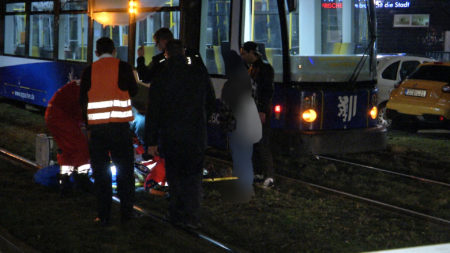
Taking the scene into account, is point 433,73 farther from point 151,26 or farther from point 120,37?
point 120,37

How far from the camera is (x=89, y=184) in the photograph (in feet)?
27.3

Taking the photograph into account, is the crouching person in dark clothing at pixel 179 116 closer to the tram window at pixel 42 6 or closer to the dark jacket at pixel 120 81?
the dark jacket at pixel 120 81

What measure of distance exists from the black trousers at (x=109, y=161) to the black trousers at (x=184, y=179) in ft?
1.35

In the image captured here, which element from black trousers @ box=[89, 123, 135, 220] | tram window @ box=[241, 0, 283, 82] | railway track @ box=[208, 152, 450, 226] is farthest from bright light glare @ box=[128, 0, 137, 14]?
black trousers @ box=[89, 123, 135, 220]

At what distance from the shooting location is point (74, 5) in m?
14.1

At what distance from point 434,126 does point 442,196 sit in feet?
25.0

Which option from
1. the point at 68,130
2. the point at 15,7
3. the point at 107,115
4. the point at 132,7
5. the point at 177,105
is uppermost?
the point at 15,7

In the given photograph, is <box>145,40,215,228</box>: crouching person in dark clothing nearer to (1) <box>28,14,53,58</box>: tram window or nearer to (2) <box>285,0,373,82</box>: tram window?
(2) <box>285,0,373,82</box>: tram window

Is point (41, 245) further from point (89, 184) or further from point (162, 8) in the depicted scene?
point (162, 8)

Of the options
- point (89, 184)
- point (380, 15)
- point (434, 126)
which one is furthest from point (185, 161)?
point (380, 15)

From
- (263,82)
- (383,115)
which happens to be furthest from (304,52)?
(383,115)

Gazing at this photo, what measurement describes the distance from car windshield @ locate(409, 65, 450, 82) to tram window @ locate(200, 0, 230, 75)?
613cm

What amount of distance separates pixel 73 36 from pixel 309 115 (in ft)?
19.7

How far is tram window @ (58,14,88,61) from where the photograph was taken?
13719 millimetres
